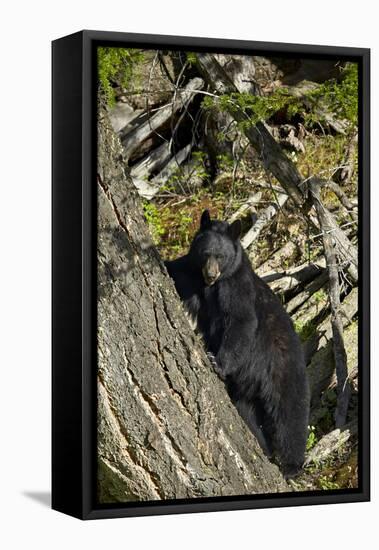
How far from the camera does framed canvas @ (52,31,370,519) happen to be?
21.5 ft

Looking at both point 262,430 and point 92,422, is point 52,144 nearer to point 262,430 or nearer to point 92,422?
point 92,422

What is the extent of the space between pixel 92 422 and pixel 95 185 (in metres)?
1.30

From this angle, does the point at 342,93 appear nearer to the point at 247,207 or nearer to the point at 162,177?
the point at 247,207

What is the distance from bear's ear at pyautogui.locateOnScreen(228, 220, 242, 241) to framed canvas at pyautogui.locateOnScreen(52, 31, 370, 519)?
1cm

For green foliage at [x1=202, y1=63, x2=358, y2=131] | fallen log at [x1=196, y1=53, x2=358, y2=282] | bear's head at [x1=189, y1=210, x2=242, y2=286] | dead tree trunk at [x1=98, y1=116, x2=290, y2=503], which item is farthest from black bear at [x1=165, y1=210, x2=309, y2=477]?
green foliage at [x1=202, y1=63, x2=358, y2=131]

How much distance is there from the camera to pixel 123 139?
683 centimetres

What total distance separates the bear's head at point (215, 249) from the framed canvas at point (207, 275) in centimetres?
1

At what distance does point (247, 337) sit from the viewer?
23.9ft

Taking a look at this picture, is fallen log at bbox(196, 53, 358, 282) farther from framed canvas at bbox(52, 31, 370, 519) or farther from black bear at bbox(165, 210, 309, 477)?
black bear at bbox(165, 210, 309, 477)

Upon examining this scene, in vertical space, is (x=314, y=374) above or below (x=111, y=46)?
below

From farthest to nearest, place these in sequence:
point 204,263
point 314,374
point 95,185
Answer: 1. point 314,374
2. point 204,263
3. point 95,185

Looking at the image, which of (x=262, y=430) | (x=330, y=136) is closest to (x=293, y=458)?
(x=262, y=430)

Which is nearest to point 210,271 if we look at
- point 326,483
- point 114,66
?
point 114,66

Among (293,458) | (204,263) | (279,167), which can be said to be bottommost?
(293,458)
